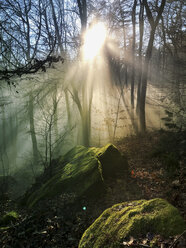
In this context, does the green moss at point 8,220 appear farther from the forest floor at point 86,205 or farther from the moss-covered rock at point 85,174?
the moss-covered rock at point 85,174

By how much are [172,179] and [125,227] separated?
3091 mm

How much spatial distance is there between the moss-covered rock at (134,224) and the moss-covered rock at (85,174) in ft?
7.25

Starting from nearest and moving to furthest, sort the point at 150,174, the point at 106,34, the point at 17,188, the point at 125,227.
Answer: the point at 125,227
the point at 150,174
the point at 17,188
the point at 106,34

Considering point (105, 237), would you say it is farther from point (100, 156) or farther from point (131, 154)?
point (131, 154)

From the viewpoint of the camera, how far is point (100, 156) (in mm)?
6438

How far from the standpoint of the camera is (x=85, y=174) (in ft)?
18.3

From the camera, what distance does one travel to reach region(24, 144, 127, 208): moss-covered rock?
5.41 m

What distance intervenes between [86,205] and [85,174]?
96cm

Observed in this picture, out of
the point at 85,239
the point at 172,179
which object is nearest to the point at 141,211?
the point at 85,239

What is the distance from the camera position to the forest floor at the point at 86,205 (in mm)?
3908

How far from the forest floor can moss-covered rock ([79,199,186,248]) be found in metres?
0.20

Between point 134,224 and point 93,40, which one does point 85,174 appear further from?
point 93,40

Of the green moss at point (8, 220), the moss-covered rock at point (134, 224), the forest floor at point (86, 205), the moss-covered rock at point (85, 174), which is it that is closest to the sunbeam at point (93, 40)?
the moss-covered rock at point (85, 174)

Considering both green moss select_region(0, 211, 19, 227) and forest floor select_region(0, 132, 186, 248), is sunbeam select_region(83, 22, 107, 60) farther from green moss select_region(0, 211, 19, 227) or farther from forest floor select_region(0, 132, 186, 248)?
green moss select_region(0, 211, 19, 227)
